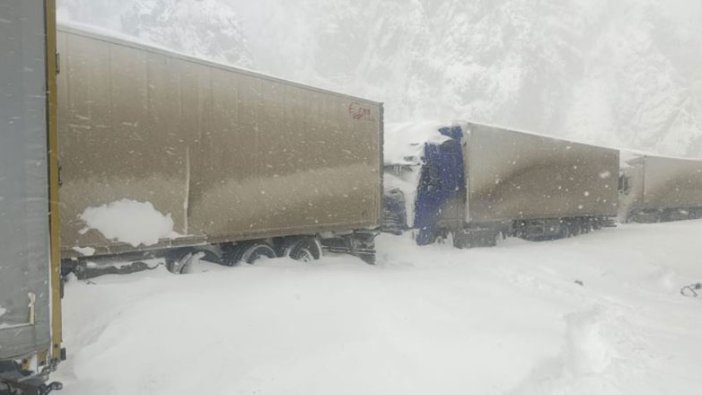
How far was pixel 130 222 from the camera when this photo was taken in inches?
276

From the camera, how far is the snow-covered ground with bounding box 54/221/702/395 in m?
4.55

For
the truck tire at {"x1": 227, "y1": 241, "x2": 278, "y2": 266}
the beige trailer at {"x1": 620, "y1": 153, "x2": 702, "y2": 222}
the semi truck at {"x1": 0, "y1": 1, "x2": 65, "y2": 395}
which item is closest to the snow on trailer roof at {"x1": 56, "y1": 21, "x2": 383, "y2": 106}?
the truck tire at {"x1": 227, "y1": 241, "x2": 278, "y2": 266}

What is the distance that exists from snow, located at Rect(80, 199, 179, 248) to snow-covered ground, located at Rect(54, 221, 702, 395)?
0.52 meters

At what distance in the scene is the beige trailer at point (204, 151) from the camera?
645cm

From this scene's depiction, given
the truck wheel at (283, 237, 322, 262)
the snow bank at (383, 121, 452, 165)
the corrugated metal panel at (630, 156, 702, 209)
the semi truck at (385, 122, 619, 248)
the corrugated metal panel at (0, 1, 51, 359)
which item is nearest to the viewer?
the corrugated metal panel at (0, 1, 51, 359)

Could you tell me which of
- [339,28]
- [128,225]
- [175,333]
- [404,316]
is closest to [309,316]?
[404,316]

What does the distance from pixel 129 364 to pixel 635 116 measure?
68.5 metres

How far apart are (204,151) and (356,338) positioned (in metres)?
3.99

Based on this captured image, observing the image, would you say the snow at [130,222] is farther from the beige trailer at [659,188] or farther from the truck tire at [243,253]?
the beige trailer at [659,188]

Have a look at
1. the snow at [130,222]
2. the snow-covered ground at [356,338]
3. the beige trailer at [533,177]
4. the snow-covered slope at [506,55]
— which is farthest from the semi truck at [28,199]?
the snow-covered slope at [506,55]

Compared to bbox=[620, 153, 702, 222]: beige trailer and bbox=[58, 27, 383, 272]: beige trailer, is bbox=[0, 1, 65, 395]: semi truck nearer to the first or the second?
→ bbox=[58, 27, 383, 272]: beige trailer

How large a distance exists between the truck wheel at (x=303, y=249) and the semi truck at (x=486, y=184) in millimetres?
4362

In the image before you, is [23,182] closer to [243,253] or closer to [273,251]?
[243,253]

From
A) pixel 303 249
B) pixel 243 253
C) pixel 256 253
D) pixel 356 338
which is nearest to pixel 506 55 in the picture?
pixel 303 249
